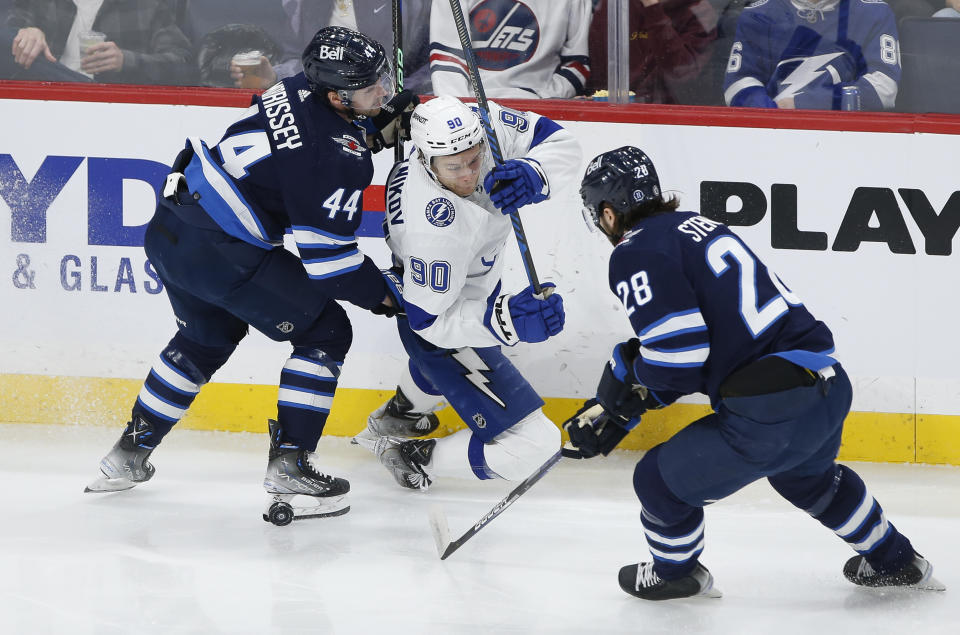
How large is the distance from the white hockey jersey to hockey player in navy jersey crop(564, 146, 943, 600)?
50 cm

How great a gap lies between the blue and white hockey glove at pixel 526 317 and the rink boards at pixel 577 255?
78cm

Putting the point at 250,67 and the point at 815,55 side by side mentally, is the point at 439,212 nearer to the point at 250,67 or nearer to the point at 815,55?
the point at 250,67

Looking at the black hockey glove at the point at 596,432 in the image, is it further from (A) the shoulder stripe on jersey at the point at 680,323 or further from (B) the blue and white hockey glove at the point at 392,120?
(B) the blue and white hockey glove at the point at 392,120

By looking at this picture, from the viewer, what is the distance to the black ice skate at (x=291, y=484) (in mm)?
2783

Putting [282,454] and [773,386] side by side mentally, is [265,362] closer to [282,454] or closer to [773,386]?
[282,454]

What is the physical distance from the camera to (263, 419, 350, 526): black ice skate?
2783 mm

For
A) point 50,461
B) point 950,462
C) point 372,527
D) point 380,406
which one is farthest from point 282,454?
point 950,462

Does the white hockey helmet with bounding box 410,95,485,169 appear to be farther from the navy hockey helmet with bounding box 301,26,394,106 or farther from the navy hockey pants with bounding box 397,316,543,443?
the navy hockey pants with bounding box 397,316,543,443

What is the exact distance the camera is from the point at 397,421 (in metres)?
3.27

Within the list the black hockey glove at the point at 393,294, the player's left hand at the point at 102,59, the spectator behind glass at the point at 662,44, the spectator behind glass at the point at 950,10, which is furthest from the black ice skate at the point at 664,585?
the player's left hand at the point at 102,59

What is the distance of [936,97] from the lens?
10.7 feet

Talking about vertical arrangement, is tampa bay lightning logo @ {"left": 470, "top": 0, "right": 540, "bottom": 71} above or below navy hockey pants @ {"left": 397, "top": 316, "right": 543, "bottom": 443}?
above

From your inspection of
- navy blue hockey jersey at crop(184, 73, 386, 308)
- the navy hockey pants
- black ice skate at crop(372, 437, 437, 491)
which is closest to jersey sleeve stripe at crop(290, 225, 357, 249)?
navy blue hockey jersey at crop(184, 73, 386, 308)

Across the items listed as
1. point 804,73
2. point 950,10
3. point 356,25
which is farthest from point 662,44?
point 356,25
